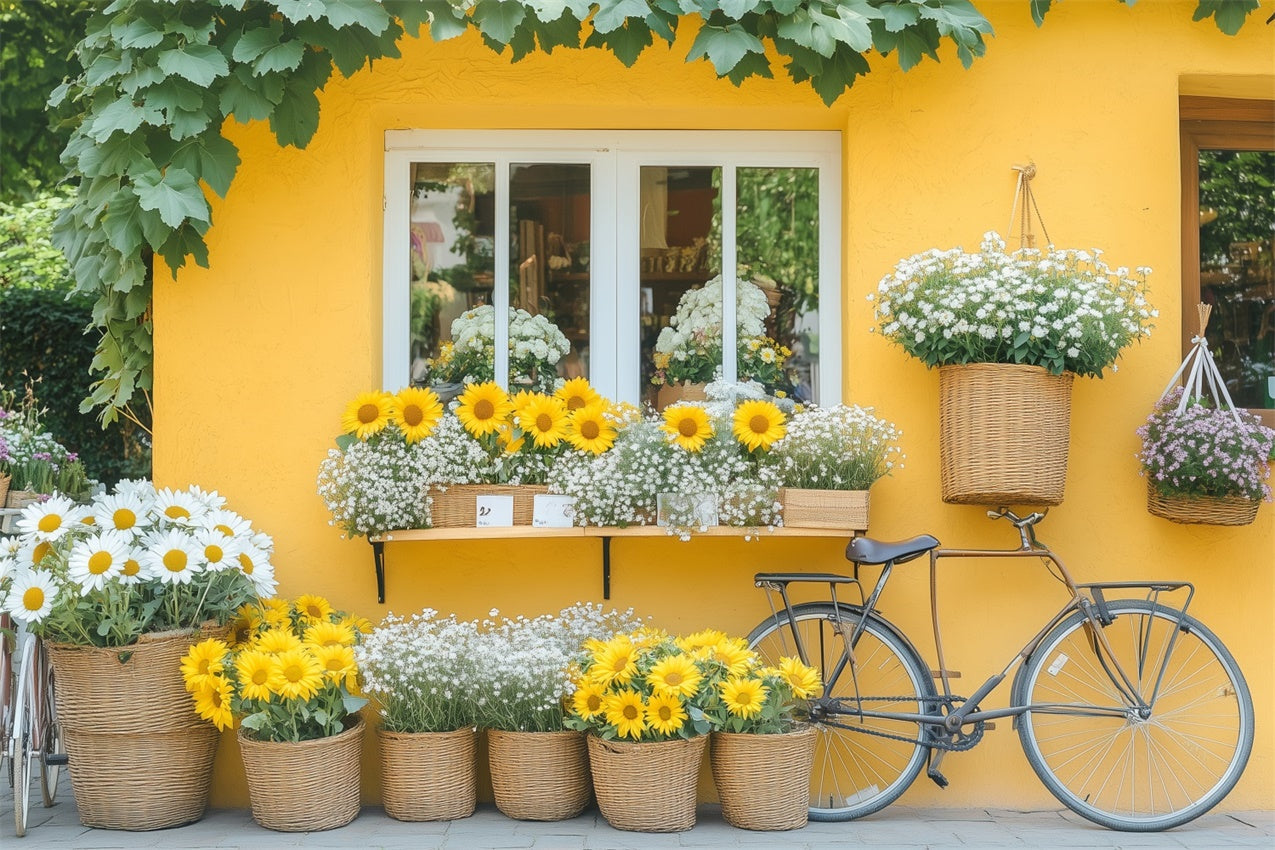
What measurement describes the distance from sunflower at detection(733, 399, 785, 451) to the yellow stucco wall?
17.9 inches

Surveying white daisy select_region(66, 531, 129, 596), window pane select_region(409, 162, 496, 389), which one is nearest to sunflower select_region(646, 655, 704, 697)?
window pane select_region(409, 162, 496, 389)

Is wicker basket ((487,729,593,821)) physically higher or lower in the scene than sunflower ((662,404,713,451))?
lower

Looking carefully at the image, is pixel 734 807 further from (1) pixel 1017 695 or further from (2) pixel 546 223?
(2) pixel 546 223

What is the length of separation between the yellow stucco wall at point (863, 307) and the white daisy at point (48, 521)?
57 cm

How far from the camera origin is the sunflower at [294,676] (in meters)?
4.31

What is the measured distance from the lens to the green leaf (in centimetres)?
454

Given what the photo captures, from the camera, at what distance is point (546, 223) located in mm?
5363

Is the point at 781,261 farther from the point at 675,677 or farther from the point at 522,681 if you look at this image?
the point at 522,681

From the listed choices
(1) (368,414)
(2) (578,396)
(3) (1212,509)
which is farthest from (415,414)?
(3) (1212,509)

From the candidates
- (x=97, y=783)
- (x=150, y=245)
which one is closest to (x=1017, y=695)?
(x=97, y=783)

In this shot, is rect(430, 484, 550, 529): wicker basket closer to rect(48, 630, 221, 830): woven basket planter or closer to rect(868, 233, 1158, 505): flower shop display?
rect(48, 630, 221, 830): woven basket planter

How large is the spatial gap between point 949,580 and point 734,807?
1.30 meters

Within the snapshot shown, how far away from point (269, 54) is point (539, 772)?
2.80m

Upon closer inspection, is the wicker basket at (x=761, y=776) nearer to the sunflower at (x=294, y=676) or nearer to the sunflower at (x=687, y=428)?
the sunflower at (x=687, y=428)
